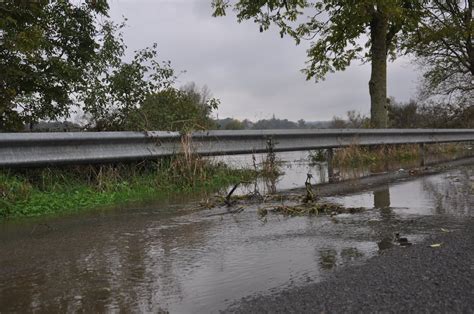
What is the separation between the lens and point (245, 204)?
5.69 m

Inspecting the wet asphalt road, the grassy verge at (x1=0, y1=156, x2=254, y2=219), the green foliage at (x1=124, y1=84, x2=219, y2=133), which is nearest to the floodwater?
the wet asphalt road

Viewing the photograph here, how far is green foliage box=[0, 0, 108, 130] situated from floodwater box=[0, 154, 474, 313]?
5595 millimetres

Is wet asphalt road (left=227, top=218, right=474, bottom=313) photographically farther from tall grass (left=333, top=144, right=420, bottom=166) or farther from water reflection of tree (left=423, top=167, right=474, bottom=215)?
tall grass (left=333, top=144, right=420, bottom=166)

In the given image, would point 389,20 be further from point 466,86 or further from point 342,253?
point 466,86

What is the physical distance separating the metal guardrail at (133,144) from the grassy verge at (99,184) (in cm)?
27

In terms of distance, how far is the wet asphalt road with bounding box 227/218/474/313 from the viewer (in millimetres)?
2148

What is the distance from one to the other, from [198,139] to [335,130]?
4619 mm

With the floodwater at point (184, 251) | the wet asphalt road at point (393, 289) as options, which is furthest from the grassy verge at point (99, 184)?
the wet asphalt road at point (393, 289)

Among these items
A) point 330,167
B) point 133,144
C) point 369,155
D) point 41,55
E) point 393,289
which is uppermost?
point 41,55

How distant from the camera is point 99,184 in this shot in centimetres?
663

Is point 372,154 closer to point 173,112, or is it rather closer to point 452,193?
point 173,112

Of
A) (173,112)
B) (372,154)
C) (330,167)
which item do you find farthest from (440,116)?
(173,112)

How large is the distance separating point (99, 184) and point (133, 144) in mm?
783

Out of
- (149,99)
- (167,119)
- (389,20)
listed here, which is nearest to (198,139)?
(167,119)
